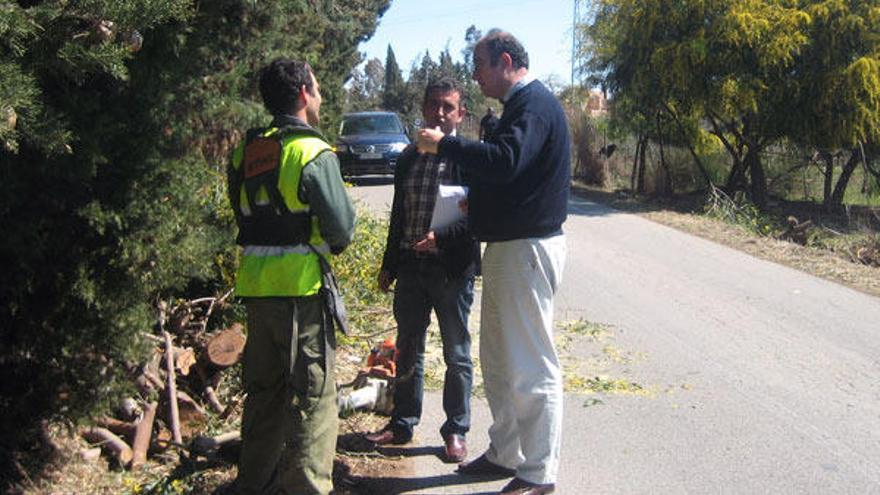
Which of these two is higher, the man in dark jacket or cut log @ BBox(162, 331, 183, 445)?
the man in dark jacket

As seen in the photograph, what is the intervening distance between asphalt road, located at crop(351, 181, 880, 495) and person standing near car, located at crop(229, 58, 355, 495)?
0.86m

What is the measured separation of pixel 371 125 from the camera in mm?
23172

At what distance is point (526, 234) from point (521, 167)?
1.09 ft

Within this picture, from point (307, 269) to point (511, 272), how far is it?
0.98 m

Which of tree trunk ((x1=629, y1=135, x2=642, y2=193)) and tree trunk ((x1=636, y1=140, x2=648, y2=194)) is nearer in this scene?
tree trunk ((x1=636, y1=140, x2=648, y2=194))

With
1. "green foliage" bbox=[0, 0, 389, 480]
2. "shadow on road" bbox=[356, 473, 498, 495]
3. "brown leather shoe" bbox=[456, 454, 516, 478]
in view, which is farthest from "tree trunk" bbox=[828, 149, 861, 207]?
"green foliage" bbox=[0, 0, 389, 480]

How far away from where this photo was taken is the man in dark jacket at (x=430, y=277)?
4.88 meters

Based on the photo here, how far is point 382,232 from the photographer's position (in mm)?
9469

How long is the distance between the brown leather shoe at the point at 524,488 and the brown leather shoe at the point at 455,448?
2.10ft

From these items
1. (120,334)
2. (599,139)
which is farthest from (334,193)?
(599,139)

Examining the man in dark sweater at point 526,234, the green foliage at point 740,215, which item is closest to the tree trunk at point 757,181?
the green foliage at point 740,215

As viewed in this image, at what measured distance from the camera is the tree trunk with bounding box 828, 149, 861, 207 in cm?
2126

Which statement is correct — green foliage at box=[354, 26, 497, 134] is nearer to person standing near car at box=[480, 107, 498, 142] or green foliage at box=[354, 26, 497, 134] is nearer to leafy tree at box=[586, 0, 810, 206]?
leafy tree at box=[586, 0, 810, 206]

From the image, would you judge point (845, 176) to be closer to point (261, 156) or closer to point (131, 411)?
point (131, 411)
